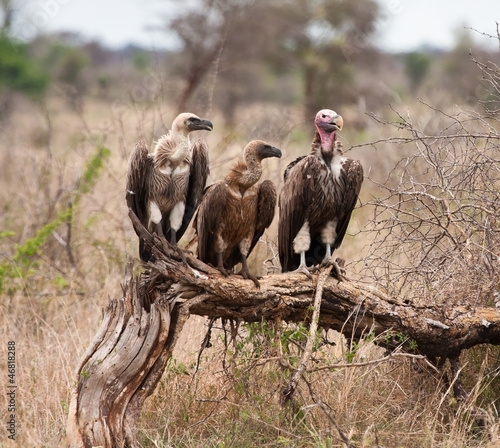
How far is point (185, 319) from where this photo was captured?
3.81m

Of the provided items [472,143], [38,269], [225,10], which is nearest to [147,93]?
[38,269]

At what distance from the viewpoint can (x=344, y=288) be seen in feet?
14.0

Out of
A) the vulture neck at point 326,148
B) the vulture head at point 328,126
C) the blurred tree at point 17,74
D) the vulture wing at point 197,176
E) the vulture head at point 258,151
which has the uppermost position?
the blurred tree at point 17,74

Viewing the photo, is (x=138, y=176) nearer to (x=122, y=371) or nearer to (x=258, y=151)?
A: (x=258, y=151)

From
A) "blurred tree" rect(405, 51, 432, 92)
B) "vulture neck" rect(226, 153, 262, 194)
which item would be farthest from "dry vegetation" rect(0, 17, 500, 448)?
"blurred tree" rect(405, 51, 432, 92)

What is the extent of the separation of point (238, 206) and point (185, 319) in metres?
1.00

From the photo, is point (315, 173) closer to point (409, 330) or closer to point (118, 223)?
point (409, 330)

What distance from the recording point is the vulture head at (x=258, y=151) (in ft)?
14.8

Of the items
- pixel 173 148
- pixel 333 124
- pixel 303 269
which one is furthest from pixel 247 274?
pixel 333 124

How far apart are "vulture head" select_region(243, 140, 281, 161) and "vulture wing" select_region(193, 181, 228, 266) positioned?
26 cm

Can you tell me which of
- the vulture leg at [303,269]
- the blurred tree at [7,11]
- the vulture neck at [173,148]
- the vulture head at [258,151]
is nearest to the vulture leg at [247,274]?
the vulture leg at [303,269]

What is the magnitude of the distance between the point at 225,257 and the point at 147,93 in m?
5.13

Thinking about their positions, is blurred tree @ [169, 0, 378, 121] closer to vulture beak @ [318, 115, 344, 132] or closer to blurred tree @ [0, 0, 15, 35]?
blurred tree @ [0, 0, 15, 35]

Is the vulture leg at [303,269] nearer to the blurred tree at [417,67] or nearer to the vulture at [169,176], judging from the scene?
the vulture at [169,176]
